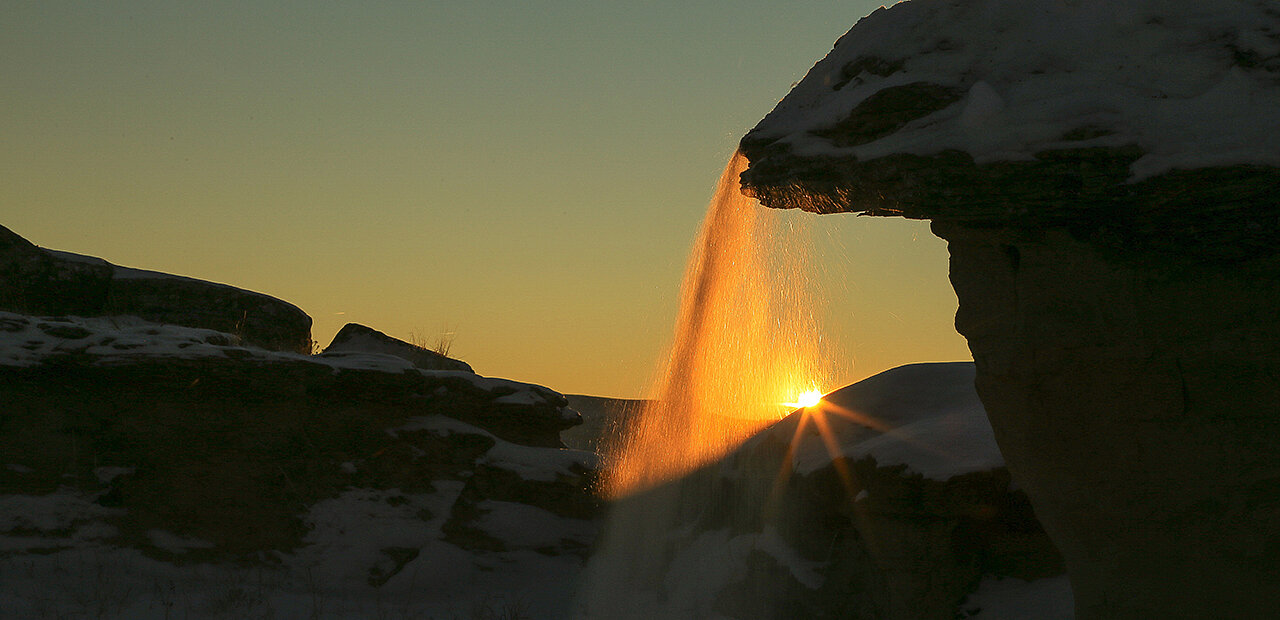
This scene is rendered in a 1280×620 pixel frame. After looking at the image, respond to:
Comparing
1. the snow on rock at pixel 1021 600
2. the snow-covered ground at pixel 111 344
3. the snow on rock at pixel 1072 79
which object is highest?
the snow on rock at pixel 1072 79

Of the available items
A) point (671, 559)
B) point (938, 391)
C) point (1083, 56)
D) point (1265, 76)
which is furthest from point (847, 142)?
point (671, 559)

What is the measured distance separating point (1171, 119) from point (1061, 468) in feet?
5.44

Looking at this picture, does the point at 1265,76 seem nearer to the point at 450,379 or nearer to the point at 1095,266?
the point at 1095,266

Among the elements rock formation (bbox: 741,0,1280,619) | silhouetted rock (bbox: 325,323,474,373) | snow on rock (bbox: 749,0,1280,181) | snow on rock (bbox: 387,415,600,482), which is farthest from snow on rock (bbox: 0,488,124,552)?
snow on rock (bbox: 749,0,1280,181)

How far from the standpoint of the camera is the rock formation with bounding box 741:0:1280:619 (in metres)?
3.46

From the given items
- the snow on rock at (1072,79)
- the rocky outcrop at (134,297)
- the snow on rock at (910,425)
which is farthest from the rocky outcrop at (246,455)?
the snow on rock at (1072,79)

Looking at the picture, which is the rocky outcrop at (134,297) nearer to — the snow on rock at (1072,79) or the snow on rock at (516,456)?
the snow on rock at (516,456)

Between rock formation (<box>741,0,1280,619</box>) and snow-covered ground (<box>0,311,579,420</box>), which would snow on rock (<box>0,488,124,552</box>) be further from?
rock formation (<box>741,0,1280,619</box>)

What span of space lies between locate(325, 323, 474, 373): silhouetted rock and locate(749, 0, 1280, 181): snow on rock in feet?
29.8

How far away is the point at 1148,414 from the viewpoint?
392 centimetres

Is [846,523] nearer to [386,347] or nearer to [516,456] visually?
[516,456]

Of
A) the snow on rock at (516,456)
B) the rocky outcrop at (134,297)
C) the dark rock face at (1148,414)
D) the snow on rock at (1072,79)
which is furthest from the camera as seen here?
the rocky outcrop at (134,297)

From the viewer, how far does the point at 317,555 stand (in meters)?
7.98

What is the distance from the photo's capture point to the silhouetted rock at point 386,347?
1239 centimetres
